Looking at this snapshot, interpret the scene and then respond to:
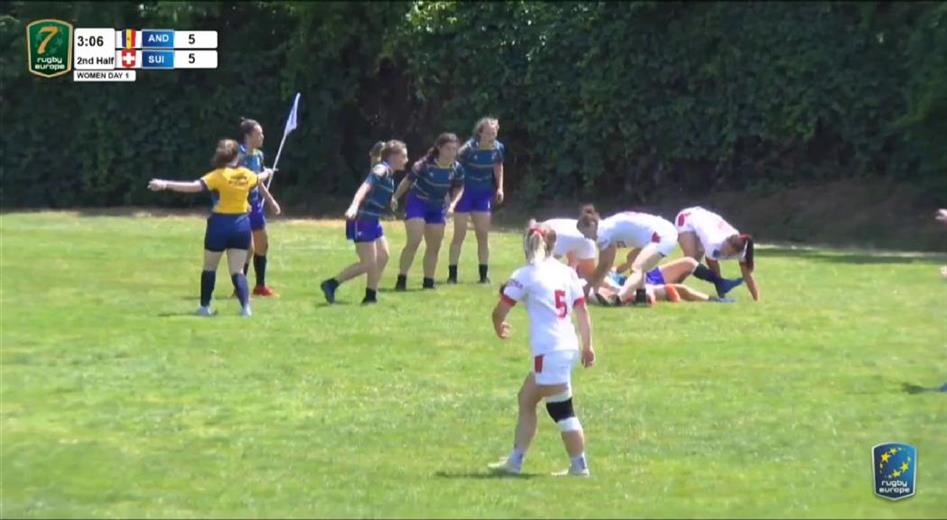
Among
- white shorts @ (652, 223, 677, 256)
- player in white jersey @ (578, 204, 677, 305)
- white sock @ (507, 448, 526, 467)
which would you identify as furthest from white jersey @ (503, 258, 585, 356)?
white shorts @ (652, 223, 677, 256)

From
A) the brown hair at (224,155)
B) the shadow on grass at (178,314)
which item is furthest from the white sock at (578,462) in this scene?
the shadow on grass at (178,314)

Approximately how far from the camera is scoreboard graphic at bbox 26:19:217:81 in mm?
34031

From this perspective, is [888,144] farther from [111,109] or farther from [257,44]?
[111,109]

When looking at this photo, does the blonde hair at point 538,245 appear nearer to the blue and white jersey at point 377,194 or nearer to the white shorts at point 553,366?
the white shorts at point 553,366

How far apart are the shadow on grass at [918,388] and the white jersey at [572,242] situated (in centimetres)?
458

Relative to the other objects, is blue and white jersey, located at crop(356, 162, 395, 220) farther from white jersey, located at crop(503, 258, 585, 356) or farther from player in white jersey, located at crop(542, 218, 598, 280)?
white jersey, located at crop(503, 258, 585, 356)

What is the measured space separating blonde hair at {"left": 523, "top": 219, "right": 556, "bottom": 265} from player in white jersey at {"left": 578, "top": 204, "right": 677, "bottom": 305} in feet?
24.7

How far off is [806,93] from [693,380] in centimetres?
1814

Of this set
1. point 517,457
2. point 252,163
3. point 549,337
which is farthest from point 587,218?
point 549,337

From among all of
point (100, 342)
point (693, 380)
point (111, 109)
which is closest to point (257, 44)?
point (111, 109)

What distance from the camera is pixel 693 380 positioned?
13.9 m

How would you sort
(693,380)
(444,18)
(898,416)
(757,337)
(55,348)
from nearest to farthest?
(898,416)
(693,380)
(55,348)
(757,337)
(444,18)

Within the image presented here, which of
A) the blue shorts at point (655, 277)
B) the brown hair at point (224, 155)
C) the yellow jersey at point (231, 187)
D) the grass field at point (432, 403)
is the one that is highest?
the brown hair at point (224, 155)

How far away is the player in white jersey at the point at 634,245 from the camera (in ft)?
59.7
